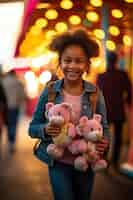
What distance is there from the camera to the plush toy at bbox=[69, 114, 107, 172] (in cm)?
287

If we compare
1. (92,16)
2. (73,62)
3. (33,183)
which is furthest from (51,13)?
(33,183)

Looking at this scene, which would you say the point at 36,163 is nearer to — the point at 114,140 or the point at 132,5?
the point at 114,140

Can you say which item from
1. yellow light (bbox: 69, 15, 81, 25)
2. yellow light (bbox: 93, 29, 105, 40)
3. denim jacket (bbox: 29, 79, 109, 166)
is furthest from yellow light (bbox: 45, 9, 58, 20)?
denim jacket (bbox: 29, 79, 109, 166)

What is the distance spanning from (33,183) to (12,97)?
69.4 inches

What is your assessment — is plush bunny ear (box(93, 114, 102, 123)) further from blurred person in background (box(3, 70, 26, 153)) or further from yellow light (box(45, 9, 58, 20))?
blurred person in background (box(3, 70, 26, 153))

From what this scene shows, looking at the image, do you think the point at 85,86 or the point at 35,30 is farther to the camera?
the point at 35,30

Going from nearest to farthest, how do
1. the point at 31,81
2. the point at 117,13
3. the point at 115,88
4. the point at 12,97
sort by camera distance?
the point at 117,13
the point at 115,88
the point at 31,81
the point at 12,97

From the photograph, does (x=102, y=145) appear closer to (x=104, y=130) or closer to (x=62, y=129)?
(x=104, y=130)

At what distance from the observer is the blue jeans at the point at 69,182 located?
2943 millimetres

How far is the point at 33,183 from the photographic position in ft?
17.0

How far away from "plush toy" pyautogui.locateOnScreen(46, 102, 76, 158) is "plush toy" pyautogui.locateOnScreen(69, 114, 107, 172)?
45 millimetres

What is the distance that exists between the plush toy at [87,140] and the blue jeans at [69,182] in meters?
0.09

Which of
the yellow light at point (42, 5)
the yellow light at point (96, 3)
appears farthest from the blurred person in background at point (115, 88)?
the yellow light at point (42, 5)

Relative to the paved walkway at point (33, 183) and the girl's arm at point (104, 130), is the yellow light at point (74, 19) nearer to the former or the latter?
the girl's arm at point (104, 130)
